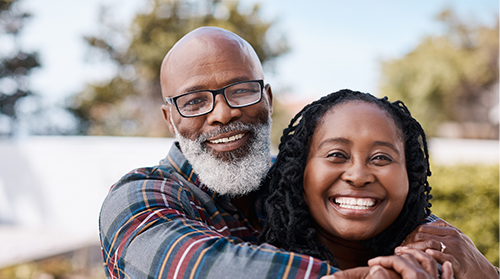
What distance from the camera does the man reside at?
65.7 inches

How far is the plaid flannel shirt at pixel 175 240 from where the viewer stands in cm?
124

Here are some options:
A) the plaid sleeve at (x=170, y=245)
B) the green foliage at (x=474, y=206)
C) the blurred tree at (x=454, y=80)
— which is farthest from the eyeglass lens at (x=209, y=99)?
the blurred tree at (x=454, y=80)

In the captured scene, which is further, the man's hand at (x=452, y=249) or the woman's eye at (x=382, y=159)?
the woman's eye at (x=382, y=159)

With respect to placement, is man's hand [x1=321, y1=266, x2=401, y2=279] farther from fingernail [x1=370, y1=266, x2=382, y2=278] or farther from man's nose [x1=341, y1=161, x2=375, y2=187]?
man's nose [x1=341, y1=161, x2=375, y2=187]

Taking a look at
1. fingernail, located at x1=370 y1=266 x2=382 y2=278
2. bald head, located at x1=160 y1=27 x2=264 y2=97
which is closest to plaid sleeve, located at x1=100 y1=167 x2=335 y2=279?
fingernail, located at x1=370 y1=266 x2=382 y2=278

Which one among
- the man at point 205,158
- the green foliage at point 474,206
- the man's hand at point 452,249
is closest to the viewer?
the man's hand at point 452,249

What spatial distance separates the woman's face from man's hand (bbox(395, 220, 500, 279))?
124mm

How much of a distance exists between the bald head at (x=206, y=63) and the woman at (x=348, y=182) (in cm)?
63

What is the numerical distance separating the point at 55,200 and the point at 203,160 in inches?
349

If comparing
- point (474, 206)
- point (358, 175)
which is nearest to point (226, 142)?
point (358, 175)

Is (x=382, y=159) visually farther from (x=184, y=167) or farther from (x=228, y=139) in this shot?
(x=184, y=167)

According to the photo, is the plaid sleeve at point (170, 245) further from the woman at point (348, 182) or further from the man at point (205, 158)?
the woman at point (348, 182)

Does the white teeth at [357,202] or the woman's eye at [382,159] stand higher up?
the woman's eye at [382,159]

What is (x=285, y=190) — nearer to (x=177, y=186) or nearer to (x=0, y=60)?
(x=177, y=186)
